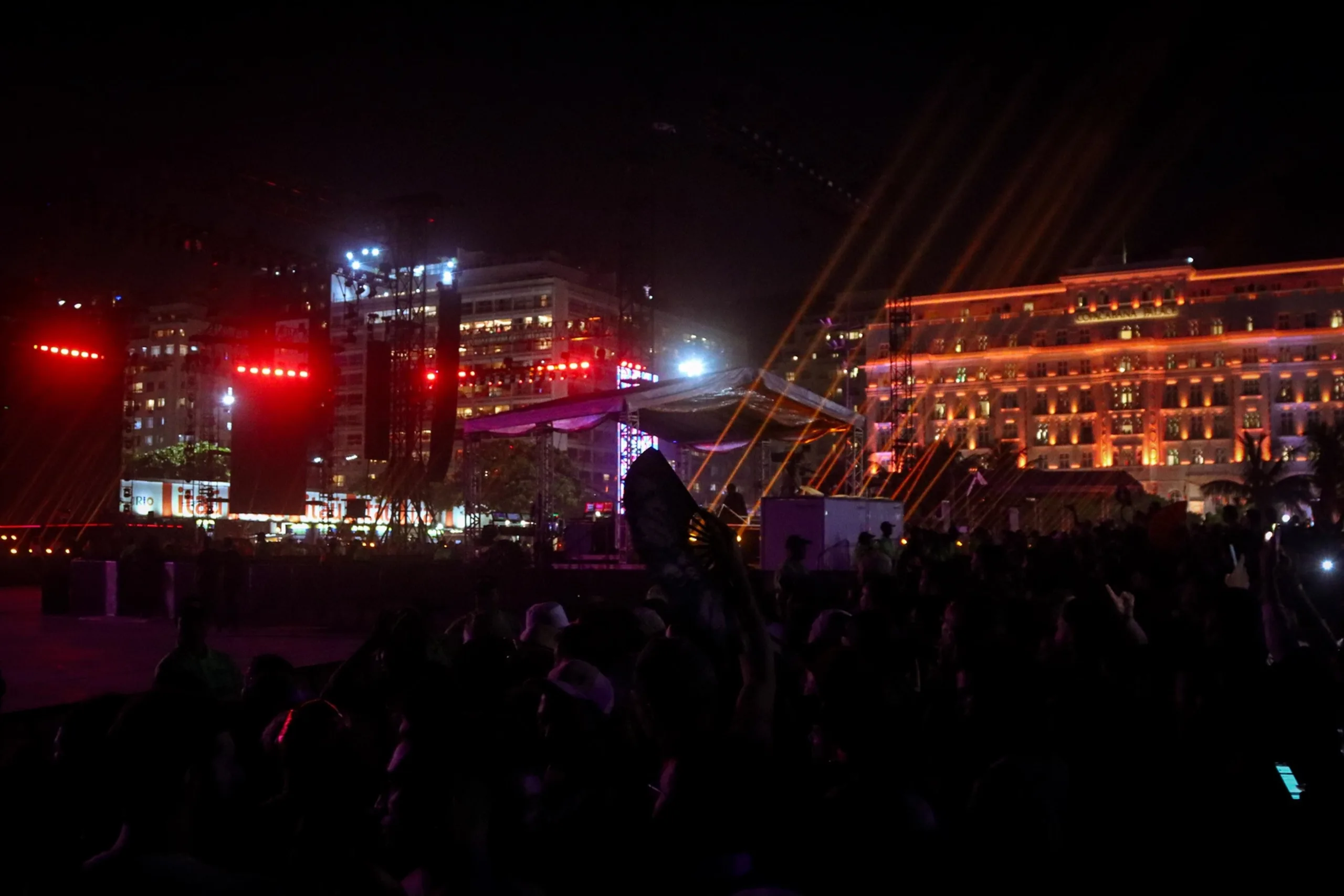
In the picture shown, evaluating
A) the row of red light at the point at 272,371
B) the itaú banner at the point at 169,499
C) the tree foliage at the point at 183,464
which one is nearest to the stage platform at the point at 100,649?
the row of red light at the point at 272,371

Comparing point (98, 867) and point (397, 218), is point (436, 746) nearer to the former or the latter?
point (98, 867)

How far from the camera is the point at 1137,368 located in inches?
3145

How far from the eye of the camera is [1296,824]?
12.4 feet

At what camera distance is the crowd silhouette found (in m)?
2.38

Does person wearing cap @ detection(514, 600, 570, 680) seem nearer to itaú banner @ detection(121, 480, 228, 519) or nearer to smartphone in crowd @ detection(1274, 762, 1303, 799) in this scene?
smartphone in crowd @ detection(1274, 762, 1303, 799)

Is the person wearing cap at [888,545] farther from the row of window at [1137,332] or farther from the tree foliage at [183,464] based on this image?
the row of window at [1137,332]

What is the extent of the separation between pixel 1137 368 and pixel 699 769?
84620mm

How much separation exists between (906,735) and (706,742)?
518 mm

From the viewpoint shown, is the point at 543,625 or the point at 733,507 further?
the point at 733,507

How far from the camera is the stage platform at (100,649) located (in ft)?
35.1

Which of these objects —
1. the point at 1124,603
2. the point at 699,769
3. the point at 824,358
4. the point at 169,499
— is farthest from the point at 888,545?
the point at 824,358

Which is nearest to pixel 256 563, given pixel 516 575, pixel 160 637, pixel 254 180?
pixel 160 637

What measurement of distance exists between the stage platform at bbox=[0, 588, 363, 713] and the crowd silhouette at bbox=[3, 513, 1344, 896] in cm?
634

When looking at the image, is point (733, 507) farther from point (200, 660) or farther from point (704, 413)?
point (200, 660)
